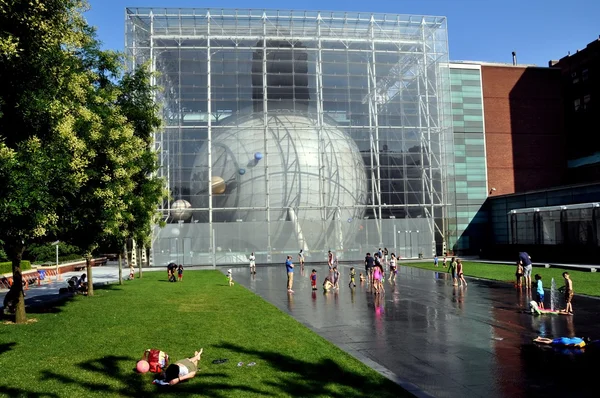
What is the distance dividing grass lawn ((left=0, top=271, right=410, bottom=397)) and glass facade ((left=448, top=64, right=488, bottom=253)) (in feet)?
133

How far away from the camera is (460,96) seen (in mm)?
55406

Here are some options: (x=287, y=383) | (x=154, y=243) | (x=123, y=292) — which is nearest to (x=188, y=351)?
(x=287, y=383)

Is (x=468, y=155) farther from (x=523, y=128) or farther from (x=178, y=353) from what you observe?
(x=178, y=353)

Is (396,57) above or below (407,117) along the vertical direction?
above

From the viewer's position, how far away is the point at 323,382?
8359 millimetres

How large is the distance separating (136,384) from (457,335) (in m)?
7.74

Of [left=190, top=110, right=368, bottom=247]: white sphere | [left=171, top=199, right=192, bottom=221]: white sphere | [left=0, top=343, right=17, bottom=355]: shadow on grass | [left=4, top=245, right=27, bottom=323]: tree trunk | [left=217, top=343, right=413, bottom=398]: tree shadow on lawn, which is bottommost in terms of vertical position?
[left=217, top=343, right=413, bottom=398]: tree shadow on lawn

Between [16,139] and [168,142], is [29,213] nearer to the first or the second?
[16,139]

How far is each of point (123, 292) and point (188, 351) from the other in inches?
551

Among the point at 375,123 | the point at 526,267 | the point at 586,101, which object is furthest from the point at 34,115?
the point at 586,101

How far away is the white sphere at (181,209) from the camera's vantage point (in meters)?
44.3

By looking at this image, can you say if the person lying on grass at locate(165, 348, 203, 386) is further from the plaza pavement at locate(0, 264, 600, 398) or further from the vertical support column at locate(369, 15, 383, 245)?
the vertical support column at locate(369, 15, 383, 245)

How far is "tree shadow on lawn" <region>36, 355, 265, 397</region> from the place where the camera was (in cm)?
795

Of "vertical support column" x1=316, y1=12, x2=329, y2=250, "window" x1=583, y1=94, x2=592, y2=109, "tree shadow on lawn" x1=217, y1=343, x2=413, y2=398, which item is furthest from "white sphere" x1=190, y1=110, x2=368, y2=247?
"tree shadow on lawn" x1=217, y1=343, x2=413, y2=398
